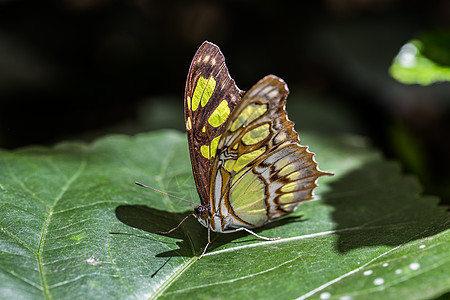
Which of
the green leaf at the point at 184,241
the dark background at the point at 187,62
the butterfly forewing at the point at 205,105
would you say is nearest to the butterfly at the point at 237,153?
the butterfly forewing at the point at 205,105

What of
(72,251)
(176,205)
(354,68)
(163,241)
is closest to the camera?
(72,251)

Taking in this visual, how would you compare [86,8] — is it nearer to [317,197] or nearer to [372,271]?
[317,197]

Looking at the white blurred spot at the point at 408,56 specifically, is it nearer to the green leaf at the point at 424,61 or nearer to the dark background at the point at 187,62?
the green leaf at the point at 424,61

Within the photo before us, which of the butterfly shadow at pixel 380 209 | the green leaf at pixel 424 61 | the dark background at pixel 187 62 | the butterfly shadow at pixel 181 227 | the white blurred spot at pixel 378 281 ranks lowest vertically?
the white blurred spot at pixel 378 281

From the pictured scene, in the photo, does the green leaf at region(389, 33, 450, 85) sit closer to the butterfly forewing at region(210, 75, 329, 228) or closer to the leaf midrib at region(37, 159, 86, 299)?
the butterfly forewing at region(210, 75, 329, 228)

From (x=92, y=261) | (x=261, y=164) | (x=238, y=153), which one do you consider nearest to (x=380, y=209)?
(x=261, y=164)

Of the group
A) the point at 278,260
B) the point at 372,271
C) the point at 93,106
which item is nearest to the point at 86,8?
the point at 93,106

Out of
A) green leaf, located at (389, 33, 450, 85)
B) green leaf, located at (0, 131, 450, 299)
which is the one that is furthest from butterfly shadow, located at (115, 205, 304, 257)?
green leaf, located at (389, 33, 450, 85)
